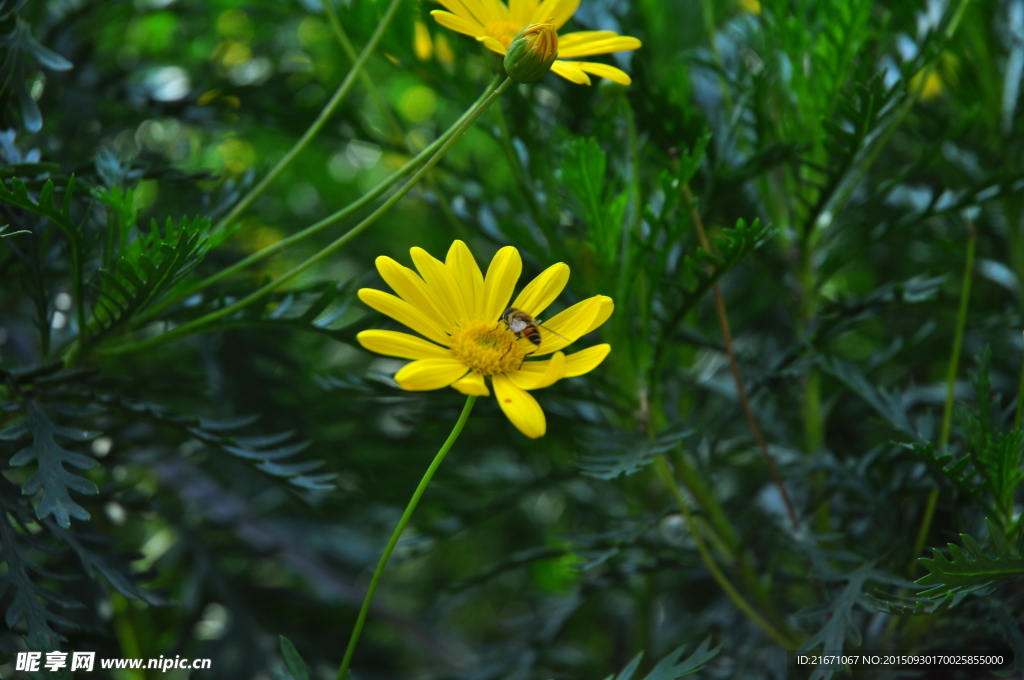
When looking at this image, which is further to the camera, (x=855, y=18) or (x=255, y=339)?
(x=255, y=339)

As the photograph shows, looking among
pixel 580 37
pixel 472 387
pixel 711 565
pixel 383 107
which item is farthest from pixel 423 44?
pixel 711 565

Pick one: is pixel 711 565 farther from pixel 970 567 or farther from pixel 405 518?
pixel 405 518

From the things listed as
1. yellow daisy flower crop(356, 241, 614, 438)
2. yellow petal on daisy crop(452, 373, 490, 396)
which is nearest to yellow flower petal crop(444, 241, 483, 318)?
yellow daisy flower crop(356, 241, 614, 438)

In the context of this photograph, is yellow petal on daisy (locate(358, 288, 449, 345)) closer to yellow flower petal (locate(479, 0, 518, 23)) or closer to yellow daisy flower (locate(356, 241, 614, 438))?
yellow daisy flower (locate(356, 241, 614, 438))

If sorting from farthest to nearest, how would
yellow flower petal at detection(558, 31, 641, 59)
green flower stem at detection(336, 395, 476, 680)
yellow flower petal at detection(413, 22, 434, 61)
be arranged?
1. yellow flower petal at detection(413, 22, 434, 61)
2. yellow flower petal at detection(558, 31, 641, 59)
3. green flower stem at detection(336, 395, 476, 680)

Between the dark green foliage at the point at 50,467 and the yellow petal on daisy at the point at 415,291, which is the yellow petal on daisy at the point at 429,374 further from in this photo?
the dark green foliage at the point at 50,467

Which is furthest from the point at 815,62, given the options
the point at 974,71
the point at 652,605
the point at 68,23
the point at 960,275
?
the point at 68,23

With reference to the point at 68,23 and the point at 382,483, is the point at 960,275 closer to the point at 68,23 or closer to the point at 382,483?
the point at 382,483
